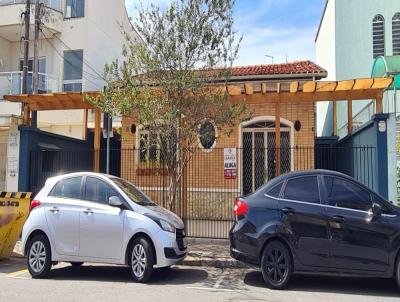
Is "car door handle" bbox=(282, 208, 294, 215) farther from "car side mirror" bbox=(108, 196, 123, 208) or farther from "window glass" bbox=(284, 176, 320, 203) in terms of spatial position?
"car side mirror" bbox=(108, 196, 123, 208)

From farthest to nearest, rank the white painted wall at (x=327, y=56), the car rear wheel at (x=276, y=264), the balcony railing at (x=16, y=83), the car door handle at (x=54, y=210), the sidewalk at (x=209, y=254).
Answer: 1. the balcony railing at (x=16, y=83)
2. the white painted wall at (x=327, y=56)
3. the sidewalk at (x=209, y=254)
4. the car door handle at (x=54, y=210)
5. the car rear wheel at (x=276, y=264)

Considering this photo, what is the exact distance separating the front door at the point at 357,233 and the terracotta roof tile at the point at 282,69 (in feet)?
28.3

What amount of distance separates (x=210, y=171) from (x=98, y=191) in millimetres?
6149

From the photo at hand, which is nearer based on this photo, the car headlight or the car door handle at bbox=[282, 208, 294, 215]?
the car door handle at bbox=[282, 208, 294, 215]

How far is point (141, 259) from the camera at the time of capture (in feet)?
26.0

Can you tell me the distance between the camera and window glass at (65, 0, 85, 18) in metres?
22.4

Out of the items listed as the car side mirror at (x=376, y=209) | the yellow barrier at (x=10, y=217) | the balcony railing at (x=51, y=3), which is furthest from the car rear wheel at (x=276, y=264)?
the balcony railing at (x=51, y=3)

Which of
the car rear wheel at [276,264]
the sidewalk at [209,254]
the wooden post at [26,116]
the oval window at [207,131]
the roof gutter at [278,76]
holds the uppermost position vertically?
the roof gutter at [278,76]

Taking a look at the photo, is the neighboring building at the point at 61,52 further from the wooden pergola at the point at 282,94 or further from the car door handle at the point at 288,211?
the car door handle at the point at 288,211

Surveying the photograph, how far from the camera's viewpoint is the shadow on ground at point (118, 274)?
8195mm

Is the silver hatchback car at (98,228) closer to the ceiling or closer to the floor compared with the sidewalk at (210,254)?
closer to the ceiling

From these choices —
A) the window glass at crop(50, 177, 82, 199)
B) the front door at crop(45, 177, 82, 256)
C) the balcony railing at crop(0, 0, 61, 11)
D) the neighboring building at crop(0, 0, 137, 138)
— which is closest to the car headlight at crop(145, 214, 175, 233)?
the front door at crop(45, 177, 82, 256)

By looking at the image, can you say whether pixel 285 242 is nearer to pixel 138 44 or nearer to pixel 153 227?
pixel 153 227

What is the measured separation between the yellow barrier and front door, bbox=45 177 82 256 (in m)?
1.85
